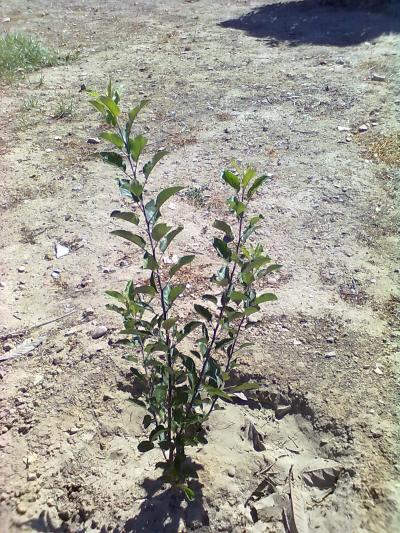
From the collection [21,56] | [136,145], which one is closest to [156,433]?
[136,145]

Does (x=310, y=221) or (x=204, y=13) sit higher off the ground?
(x=204, y=13)

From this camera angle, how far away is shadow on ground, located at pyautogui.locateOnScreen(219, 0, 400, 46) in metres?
7.32

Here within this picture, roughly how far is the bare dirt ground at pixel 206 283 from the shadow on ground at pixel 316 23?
0.50 meters

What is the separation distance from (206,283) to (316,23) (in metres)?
6.24

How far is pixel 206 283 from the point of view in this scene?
3.21 metres

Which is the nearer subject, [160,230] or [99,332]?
[160,230]

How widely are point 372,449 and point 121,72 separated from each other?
5.36 m

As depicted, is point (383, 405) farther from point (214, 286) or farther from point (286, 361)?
point (214, 286)

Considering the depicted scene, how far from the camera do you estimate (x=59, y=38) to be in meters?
7.74

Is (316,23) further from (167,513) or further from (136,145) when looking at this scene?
(167,513)

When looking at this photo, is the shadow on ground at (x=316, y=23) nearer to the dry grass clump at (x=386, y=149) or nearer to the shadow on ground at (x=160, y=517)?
the dry grass clump at (x=386, y=149)

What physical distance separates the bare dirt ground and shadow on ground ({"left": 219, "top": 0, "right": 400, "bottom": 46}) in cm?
50

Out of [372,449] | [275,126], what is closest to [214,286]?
[372,449]

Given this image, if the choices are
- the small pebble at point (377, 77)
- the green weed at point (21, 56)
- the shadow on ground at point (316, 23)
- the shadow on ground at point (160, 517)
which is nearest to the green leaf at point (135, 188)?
the shadow on ground at point (160, 517)
